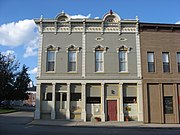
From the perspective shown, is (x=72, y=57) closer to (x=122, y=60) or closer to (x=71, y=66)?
(x=71, y=66)

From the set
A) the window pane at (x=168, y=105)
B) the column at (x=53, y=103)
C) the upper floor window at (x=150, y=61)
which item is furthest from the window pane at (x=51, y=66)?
the window pane at (x=168, y=105)

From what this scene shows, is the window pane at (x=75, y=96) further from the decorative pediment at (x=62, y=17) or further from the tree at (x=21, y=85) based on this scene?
the tree at (x=21, y=85)

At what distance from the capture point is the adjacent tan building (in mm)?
22844

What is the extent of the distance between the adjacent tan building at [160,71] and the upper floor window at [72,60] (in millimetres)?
6604

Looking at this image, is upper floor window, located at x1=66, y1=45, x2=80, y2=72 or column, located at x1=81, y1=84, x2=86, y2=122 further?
upper floor window, located at x1=66, y1=45, x2=80, y2=72

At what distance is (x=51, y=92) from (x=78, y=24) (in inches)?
287

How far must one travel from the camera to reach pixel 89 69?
23672 millimetres

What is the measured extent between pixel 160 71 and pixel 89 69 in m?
6.90

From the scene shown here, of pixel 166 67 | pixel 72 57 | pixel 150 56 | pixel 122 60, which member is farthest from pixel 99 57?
pixel 166 67

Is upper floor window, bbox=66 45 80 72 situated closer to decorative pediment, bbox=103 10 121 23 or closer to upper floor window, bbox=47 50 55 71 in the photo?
upper floor window, bbox=47 50 55 71

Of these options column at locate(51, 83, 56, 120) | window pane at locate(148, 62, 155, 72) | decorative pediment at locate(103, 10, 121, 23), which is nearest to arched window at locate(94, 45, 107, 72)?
decorative pediment at locate(103, 10, 121, 23)

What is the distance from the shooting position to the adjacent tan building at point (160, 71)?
22.8 m

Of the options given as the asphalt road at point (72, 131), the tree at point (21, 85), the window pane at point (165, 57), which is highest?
the window pane at point (165, 57)

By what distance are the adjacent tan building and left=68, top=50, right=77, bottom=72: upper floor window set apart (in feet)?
21.7
